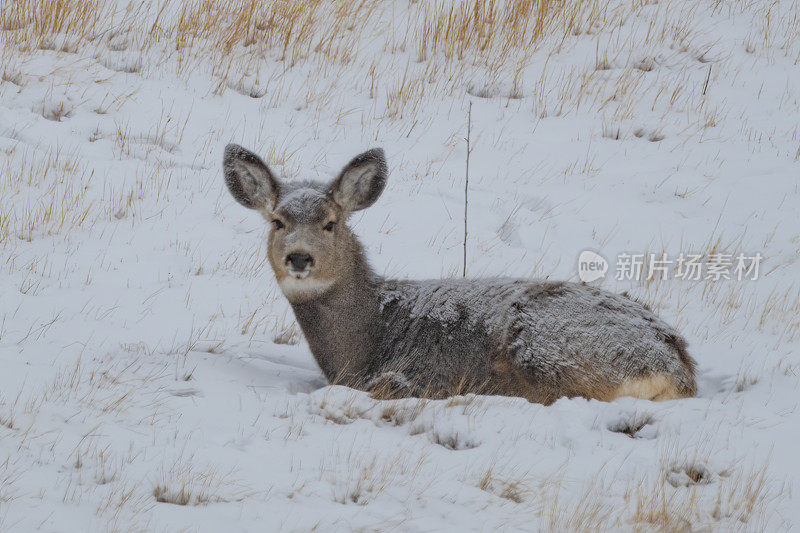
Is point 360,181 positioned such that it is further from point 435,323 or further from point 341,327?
point 435,323

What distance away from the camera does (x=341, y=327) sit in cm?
678

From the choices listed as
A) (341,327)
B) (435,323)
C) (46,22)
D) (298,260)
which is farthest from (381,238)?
(46,22)

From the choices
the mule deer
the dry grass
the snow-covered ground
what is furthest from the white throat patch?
the dry grass

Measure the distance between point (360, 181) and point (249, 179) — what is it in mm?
776

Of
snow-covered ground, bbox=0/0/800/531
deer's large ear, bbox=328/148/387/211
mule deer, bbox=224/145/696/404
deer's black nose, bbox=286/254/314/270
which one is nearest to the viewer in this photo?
snow-covered ground, bbox=0/0/800/531

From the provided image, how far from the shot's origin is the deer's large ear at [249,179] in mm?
6863

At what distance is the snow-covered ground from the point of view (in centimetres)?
471

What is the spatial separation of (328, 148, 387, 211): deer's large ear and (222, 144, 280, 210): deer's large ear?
418 millimetres

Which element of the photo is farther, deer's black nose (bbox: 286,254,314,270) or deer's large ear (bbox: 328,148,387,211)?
deer's large ear (bbox: 328,148,387,211)

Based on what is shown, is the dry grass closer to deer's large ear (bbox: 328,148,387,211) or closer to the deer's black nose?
deer's large ear (bbox: 328,148,387,211)

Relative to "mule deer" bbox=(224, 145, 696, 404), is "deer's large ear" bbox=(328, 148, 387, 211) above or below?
above

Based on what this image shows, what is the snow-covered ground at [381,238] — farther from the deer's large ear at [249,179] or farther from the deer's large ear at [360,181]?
the deer's large ear at [360,181]

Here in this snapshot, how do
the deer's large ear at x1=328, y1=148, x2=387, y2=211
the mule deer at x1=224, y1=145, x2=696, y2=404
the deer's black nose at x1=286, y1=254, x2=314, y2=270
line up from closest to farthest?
the mule deer at x1=224, y1=145, x2=696, y2=404 → the deer's black nose at x1=286, y1=254, x2=314, y2=270 → the deer's large ear at x1=328, y1=148, x2=387, y2=211

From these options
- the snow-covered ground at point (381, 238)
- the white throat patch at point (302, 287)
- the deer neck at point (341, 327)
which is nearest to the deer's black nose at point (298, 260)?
the white throat patch at point (302, 287)
